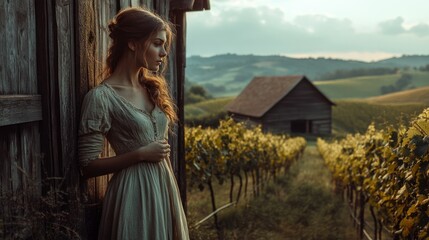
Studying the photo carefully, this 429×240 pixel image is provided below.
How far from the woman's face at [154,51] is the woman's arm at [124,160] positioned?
46 centimetres

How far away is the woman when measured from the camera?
2586 mm

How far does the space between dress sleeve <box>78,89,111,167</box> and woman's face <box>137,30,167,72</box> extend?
1.08ft

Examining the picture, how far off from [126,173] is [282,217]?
6.11 metres

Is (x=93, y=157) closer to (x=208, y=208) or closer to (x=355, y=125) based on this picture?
(x=208, y=208)

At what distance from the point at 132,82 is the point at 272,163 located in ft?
36.7

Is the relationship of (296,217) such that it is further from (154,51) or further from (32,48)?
(32,48)

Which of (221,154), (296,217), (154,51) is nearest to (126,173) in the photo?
(154,51)

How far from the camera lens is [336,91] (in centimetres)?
10650

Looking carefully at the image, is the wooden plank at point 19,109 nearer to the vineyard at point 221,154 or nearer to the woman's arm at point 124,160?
the woman's arm at point 124,160

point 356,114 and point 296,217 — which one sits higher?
point 296,217

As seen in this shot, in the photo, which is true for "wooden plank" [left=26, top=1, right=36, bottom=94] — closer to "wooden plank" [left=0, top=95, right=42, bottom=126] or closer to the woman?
"wooden plank" [left=0, top=95, right=42, bottom=126]

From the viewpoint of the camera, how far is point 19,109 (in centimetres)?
218

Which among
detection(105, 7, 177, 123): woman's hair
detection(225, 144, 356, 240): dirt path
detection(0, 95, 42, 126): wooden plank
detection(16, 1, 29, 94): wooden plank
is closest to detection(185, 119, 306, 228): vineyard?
detection(225, 144, 356, 240): dirt path

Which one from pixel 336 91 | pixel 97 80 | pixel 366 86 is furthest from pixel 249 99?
pixel 366 86
